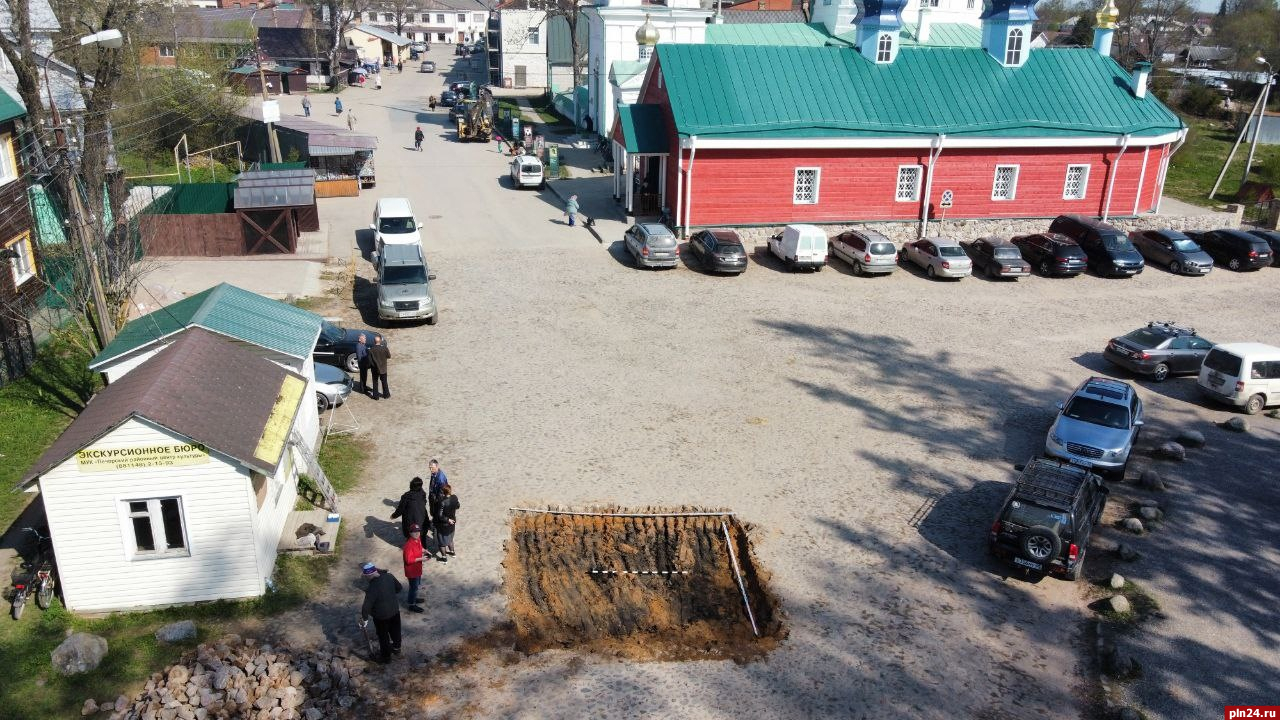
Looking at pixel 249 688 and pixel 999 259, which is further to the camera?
pixel 999 259

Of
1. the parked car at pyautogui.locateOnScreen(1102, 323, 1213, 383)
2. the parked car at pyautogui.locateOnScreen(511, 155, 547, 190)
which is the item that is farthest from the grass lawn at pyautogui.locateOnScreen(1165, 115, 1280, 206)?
the parked car at pyautogui.locateOnScreen(511, 155, 547, 190)

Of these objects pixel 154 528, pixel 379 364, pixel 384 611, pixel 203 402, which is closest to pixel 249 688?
pixel 384 611

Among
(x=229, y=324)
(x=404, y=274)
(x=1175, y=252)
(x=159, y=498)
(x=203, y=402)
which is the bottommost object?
(x=1175, y=252)

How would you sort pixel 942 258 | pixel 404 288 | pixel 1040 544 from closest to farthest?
pixel 1040 544
pixel 404 288
pixel 942 258

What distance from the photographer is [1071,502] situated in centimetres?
1599

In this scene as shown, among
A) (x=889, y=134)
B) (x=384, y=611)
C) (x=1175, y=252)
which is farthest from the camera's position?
(x=889, y=134)

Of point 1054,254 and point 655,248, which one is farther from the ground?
point 655,248

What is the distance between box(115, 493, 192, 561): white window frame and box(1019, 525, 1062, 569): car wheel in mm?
13159

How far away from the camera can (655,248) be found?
31.5 meters

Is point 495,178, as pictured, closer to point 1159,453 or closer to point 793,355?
point 793,355

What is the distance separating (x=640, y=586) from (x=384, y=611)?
4514 mm

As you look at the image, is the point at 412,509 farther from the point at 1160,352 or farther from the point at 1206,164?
the point at 1206,164

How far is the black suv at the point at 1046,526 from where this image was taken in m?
15.4

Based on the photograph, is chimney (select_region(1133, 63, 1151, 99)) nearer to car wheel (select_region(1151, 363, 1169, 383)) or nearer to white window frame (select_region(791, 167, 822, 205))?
white window frame (select_region(791, 167, 822, 205))
